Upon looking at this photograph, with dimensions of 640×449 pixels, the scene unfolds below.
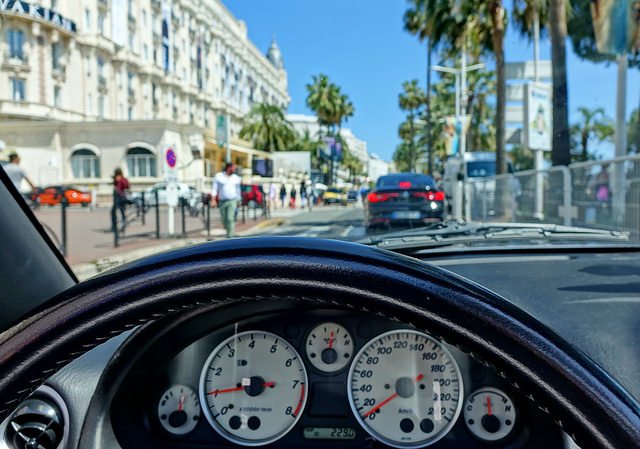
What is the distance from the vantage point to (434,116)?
62750 millimetres

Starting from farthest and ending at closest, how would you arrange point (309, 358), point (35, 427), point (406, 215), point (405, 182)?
point (405, 182)
point (406, 215)
point (309, 358)
point (35, 427)

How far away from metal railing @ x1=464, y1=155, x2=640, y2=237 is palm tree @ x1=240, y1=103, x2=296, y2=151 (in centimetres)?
5658

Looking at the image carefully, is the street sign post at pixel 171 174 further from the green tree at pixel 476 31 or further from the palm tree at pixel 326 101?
the palm tree at pixel 326 101

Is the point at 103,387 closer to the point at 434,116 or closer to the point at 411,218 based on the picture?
the point at 411,218

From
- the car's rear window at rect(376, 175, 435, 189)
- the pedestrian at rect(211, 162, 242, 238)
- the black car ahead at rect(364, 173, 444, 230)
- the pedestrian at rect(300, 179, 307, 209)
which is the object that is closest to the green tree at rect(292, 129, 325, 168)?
the pedestrian at rect(300, 179, 307, 209)

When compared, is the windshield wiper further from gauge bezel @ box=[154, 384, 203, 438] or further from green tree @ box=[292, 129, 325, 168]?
green tree @ box=[292, 129, 325, 168]

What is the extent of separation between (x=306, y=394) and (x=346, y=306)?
2.54ft

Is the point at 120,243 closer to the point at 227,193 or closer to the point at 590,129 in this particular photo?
the point at 227,193

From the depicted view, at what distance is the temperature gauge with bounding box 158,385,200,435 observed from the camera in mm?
1544

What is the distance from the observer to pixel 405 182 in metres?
13.3

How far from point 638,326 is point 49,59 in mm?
40280

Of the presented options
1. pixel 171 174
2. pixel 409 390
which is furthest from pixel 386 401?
pixel 171 174

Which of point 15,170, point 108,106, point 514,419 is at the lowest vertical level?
point 514,419

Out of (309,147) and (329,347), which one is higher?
(309,147)
